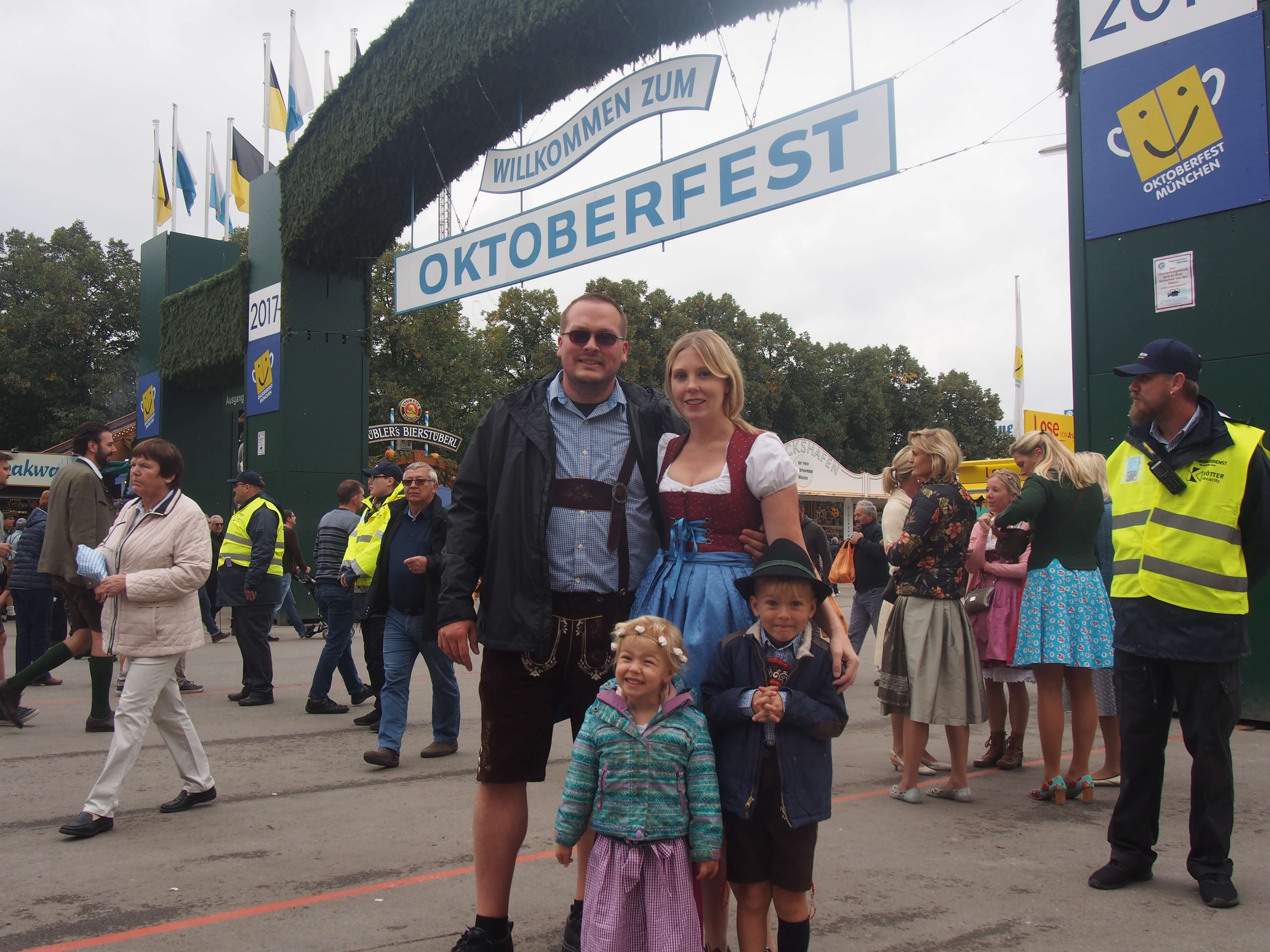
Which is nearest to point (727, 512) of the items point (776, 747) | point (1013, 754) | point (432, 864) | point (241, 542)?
point (776, 747)

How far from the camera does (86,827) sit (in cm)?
445

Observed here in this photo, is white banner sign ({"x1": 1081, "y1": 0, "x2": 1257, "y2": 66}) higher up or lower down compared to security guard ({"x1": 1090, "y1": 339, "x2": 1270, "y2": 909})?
higher up

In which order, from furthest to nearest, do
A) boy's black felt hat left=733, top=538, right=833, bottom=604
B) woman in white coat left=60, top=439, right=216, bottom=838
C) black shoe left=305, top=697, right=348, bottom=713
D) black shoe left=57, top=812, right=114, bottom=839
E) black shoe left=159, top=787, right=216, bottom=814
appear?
black shoe left=305, top=697, right=348, bottom=713 → black shoe left=159, top=787, right=216, bottom=814 → woman in white coat left=60, top=439, right=216, bottom=838 → black shoe left=57, top=812, right=114, bottom=839 → boy's black felt hat left=733, top=538, right=833, bottom=604

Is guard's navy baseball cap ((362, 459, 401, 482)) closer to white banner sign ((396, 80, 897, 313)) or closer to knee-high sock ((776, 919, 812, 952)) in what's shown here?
white banner sign ((396, 80, 897, 313))

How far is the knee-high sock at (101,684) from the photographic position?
268 inches

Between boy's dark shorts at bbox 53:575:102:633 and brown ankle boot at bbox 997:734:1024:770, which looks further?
boy's dark shorts at bbox 53:575:102:633

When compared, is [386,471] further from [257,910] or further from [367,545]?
[257,910]

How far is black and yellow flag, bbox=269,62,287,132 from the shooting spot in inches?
741

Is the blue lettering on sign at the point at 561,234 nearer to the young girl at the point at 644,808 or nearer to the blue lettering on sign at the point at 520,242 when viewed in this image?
the blue lettering on sign at the point at 520,242

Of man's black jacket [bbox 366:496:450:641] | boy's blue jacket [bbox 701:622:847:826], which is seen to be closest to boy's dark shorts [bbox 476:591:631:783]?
boy's blue jacket [bbox 701:622:847:826]

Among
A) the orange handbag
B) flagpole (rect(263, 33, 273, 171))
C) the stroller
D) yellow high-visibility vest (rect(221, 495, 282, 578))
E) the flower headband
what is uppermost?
flagpole (rect(263, 33, 273, 171))

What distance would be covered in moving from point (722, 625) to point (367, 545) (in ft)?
16.5

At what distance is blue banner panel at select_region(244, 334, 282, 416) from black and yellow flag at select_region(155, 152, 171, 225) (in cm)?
650

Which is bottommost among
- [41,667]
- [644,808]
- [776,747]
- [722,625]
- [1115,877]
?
[1115,877]
